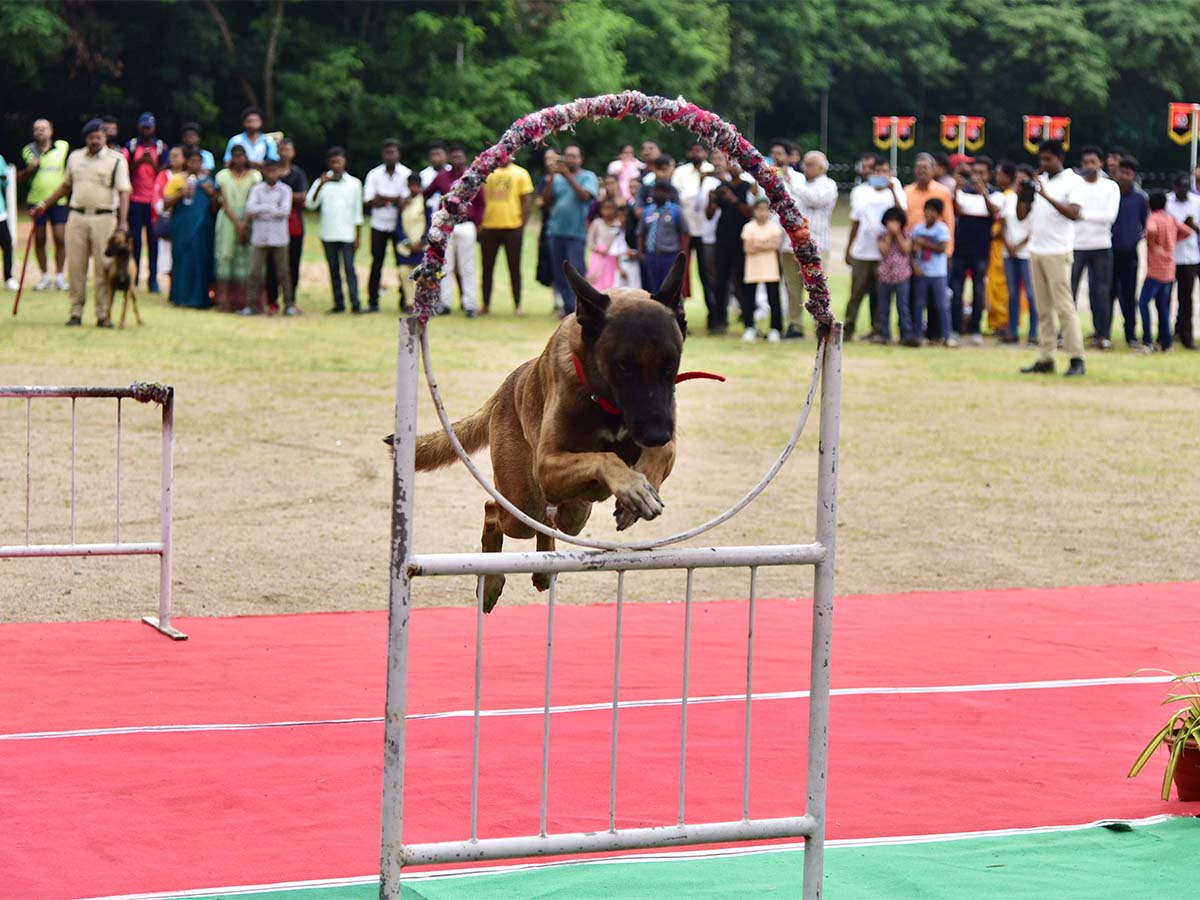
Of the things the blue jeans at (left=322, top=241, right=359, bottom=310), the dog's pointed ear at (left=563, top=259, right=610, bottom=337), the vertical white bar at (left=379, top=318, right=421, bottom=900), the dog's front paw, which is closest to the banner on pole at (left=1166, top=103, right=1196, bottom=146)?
the blue jeans at (left=322, top=241, right=359, bottom=310)

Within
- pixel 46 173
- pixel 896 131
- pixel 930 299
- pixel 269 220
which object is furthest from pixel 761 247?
pixel 896 131

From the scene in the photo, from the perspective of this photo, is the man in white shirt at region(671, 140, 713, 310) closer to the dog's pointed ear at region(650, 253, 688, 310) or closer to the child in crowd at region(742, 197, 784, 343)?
the child in crowd at region(742, 197, 784, 343)

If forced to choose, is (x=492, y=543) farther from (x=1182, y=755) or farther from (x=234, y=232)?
(x=234, y=232)

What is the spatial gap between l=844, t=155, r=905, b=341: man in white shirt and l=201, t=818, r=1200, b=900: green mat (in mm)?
13934

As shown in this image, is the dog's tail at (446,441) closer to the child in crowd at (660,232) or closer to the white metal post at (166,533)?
the white metal post at (166,533)

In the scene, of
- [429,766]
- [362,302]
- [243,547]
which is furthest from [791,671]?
[362,302]

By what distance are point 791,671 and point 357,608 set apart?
231 cm

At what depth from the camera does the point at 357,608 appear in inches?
326

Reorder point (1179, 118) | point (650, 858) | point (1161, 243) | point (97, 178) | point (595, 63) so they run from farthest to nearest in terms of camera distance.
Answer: point (595, 63) → point (1179, 118) → point (1161, 243) → point (97, 178) → point (650, 858)

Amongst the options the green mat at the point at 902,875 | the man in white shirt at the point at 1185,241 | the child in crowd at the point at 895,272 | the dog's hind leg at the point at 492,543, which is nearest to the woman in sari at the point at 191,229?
the child in crowd at the point at 895,272

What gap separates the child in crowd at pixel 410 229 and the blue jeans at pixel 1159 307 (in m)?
8.51

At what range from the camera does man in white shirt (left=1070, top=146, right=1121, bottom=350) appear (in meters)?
17.5

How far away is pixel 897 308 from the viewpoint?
19.5 metres

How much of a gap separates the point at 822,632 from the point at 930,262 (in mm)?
15206
